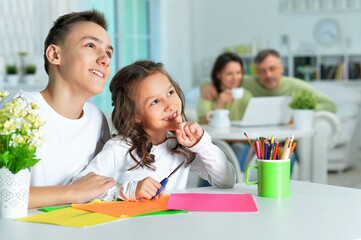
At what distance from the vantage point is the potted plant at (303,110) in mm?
3074

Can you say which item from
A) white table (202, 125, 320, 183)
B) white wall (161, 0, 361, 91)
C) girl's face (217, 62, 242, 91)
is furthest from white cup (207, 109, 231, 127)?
white wall (161, 0, 361, 91)

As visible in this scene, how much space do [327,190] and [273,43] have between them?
555cm

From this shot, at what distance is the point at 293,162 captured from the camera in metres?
3.15

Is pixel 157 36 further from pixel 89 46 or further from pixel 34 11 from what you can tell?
pixel 89 46

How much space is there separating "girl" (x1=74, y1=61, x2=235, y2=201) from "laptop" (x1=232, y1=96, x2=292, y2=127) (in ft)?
5.00

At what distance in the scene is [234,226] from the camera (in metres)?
1.02

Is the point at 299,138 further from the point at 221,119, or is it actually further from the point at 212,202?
the point at 212,202

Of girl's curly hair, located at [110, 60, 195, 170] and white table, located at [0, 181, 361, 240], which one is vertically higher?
girl's curly hair, located at [110, 60, 195, 170]

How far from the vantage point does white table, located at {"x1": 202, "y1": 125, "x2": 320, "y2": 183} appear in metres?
2.94

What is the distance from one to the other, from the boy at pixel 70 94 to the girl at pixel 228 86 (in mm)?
2090

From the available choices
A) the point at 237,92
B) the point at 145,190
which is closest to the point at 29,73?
the point at 237,92

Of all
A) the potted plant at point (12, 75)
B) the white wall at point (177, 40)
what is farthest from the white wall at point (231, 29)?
the potted plant at point (12, 75)

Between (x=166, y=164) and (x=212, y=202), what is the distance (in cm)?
35

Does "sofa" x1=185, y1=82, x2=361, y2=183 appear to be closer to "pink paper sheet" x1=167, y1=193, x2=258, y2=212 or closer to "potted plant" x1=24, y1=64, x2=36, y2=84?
"potted plant" x1=24, y1=64, x2=36, y2=84
